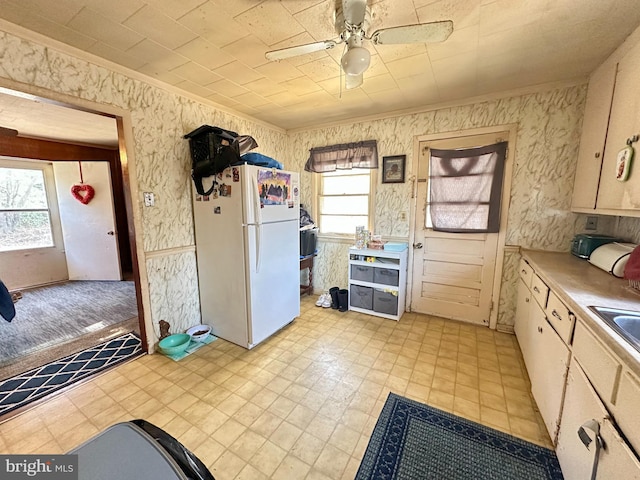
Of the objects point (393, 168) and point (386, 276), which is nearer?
point (386, 276)

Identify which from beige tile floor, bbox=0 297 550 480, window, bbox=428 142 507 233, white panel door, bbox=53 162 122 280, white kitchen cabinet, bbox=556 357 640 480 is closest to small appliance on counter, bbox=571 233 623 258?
window, bbox=428 142 507 233

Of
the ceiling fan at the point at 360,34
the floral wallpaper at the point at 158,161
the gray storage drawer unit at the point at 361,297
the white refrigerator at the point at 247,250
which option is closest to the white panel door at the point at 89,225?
the floral wallpaper at the point at 158,161

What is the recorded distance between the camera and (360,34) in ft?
4.56

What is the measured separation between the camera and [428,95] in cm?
257

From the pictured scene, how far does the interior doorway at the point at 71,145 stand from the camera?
7.22ft

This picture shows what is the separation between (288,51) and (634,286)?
7.73 feet

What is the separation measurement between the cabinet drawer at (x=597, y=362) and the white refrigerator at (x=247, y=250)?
2.14 meters

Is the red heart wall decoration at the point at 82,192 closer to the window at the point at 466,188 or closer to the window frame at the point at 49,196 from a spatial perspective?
the window frame at the point at 49,196

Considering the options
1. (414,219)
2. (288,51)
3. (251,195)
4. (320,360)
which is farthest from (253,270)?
(414,219)

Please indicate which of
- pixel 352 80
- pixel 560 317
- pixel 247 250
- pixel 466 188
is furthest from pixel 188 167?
pixel 560 317

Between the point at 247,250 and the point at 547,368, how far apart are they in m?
2.26

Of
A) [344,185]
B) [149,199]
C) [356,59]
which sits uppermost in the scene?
[356,59]

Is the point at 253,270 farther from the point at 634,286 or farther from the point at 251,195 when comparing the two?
the point at 634,286

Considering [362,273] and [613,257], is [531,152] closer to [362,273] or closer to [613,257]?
[613,257]
